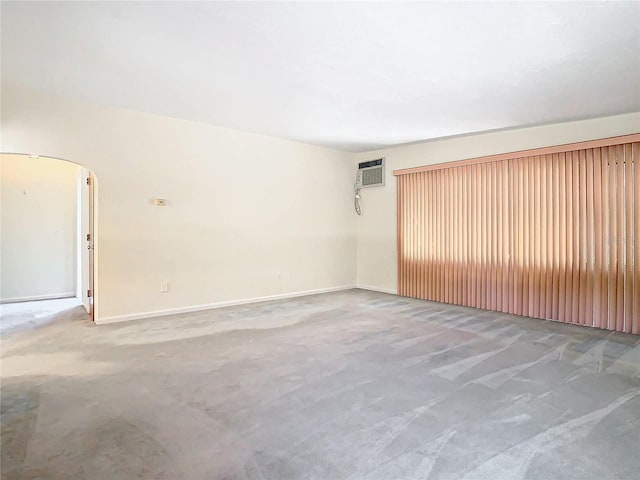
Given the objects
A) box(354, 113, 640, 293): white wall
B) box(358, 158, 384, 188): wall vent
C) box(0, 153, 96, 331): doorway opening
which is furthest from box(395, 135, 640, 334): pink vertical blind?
box(0, 153, 96, 331): doorway opening

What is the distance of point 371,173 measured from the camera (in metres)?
6.91

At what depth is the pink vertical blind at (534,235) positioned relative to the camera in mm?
4227

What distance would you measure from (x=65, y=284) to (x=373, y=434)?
6439 millimetres

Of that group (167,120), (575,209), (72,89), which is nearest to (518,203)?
(575,209)

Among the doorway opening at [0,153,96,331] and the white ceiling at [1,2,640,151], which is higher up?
the white ceiling at [1,2,640,151]

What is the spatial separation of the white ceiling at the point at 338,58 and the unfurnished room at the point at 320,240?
28 millimetres

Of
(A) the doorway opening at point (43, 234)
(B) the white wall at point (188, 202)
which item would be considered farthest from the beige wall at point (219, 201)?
(A) the doorway opening at point (43, 234)

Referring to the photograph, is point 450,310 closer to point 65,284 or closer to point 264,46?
point 264,46

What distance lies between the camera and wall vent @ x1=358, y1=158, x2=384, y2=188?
6753mm

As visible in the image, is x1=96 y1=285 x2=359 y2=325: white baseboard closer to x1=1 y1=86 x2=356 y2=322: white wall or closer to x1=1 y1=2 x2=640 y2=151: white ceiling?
x1=1 y1=86 x2=356 y2=322: white wall

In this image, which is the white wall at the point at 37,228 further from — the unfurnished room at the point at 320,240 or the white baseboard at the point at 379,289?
the white baseboard at the point at 379,289

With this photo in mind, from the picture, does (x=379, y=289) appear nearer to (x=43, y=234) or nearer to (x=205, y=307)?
(x=205, y=307)

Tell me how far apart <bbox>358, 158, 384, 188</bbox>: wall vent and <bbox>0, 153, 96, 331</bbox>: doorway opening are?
462cm

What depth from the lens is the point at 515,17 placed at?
2.39 metres
